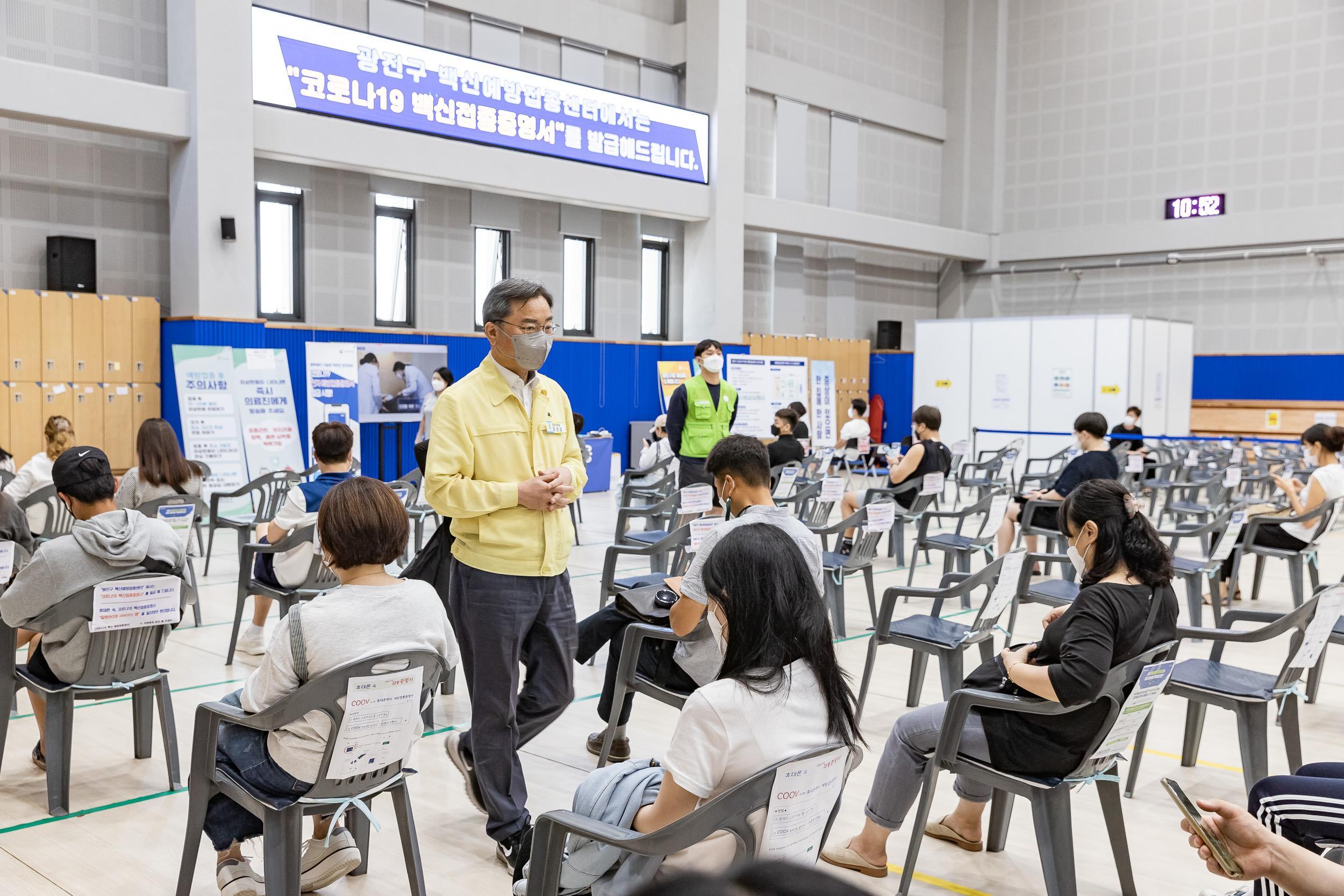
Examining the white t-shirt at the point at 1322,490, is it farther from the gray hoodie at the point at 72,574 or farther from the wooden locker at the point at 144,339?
the wooden locker at the point at 144,339

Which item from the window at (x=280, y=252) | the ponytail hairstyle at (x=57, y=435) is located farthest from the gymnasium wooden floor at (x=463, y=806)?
the window at (x=280, y=252)

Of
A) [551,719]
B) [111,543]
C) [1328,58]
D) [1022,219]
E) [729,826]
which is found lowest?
[551,719]

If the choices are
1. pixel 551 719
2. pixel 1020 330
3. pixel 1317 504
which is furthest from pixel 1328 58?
pixel 551 719

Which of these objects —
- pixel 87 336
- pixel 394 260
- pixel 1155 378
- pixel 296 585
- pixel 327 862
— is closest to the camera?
pixel 327 862

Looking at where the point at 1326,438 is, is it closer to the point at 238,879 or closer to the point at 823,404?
the point at 238,879

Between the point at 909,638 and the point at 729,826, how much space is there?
2.29m

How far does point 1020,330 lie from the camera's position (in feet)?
53.2

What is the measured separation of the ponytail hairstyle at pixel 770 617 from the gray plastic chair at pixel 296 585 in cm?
303

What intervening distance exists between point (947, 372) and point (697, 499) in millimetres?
12506

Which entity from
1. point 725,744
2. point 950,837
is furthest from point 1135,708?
point 725,744

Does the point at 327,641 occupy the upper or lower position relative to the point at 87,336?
lower

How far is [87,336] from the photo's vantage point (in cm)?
989

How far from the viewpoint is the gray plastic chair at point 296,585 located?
4.59 m

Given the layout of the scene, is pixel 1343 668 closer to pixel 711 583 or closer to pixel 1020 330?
pixel 711 583
